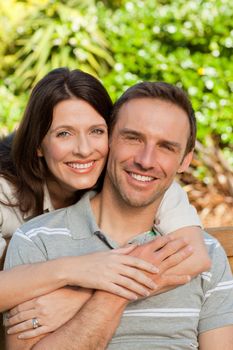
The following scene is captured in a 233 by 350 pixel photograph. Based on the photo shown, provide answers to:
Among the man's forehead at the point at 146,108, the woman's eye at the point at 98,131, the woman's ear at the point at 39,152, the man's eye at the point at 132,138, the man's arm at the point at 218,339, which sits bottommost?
the man's arm at the point at 218,339

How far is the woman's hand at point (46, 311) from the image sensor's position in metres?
3.06

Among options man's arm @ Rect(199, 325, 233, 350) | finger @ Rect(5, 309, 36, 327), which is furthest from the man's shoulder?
man's arm @ Rect(199, 325, 233, 350)

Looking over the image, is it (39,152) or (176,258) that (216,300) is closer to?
(176,258)

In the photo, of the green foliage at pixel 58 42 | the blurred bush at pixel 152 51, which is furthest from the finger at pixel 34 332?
the green foliage at pixel 58 42

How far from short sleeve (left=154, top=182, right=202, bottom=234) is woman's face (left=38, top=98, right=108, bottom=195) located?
35 centimetres

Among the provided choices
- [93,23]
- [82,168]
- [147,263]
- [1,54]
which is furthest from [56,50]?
[147,263]

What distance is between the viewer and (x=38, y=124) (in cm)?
370

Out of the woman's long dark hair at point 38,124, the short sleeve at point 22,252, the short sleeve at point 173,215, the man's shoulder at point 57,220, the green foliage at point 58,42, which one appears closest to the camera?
the short sleeve at point 22,252

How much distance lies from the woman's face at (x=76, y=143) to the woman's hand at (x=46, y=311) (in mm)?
634

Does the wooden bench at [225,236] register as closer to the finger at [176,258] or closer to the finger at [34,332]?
the finger at [176,258]

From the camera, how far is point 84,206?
137 inches

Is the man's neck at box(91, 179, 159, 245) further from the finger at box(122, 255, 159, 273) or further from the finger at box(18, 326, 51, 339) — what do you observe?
the finger at box(18, 326, 51, 339)

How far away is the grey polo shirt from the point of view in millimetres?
3279

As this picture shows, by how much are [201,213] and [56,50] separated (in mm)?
3157
